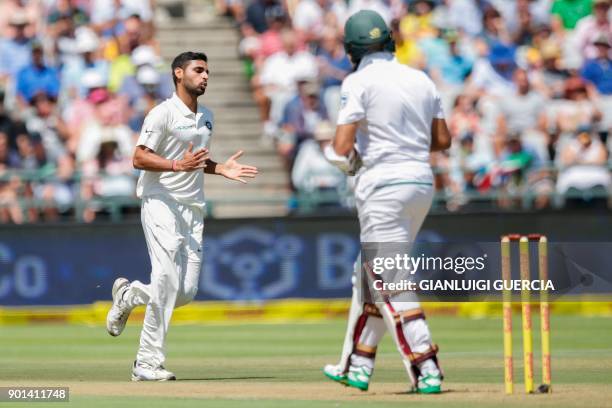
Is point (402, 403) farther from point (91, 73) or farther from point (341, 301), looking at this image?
point (91, 73)

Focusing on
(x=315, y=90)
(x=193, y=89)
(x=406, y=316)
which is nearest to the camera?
(x=406, y=316)

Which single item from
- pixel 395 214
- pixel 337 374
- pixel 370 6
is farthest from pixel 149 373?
pixel 370 6

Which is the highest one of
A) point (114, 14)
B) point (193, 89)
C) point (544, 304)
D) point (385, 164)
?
point (114, 14)

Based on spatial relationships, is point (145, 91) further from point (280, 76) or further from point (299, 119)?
point (299, 119)

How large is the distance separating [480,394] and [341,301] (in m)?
9.90

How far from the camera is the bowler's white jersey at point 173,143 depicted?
37.9 ft

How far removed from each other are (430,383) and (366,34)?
7.15 feet

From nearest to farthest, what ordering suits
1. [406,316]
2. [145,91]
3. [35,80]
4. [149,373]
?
[406,316] < [149,373] < [35,80] < [145,91]

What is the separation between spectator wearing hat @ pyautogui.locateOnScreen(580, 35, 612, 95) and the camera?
21609 millimetres

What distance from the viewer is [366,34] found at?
32.0 feet

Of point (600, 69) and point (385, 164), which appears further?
point (600, 69)

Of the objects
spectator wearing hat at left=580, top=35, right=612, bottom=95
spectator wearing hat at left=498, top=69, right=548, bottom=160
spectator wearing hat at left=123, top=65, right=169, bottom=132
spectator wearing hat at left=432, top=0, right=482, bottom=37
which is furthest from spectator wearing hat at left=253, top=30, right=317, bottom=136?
spectator wearing hat at left=580, top=35, right=612, bottom=95

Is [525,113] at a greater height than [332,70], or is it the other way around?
[332,70]

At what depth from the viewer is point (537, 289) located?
9.60 meters
